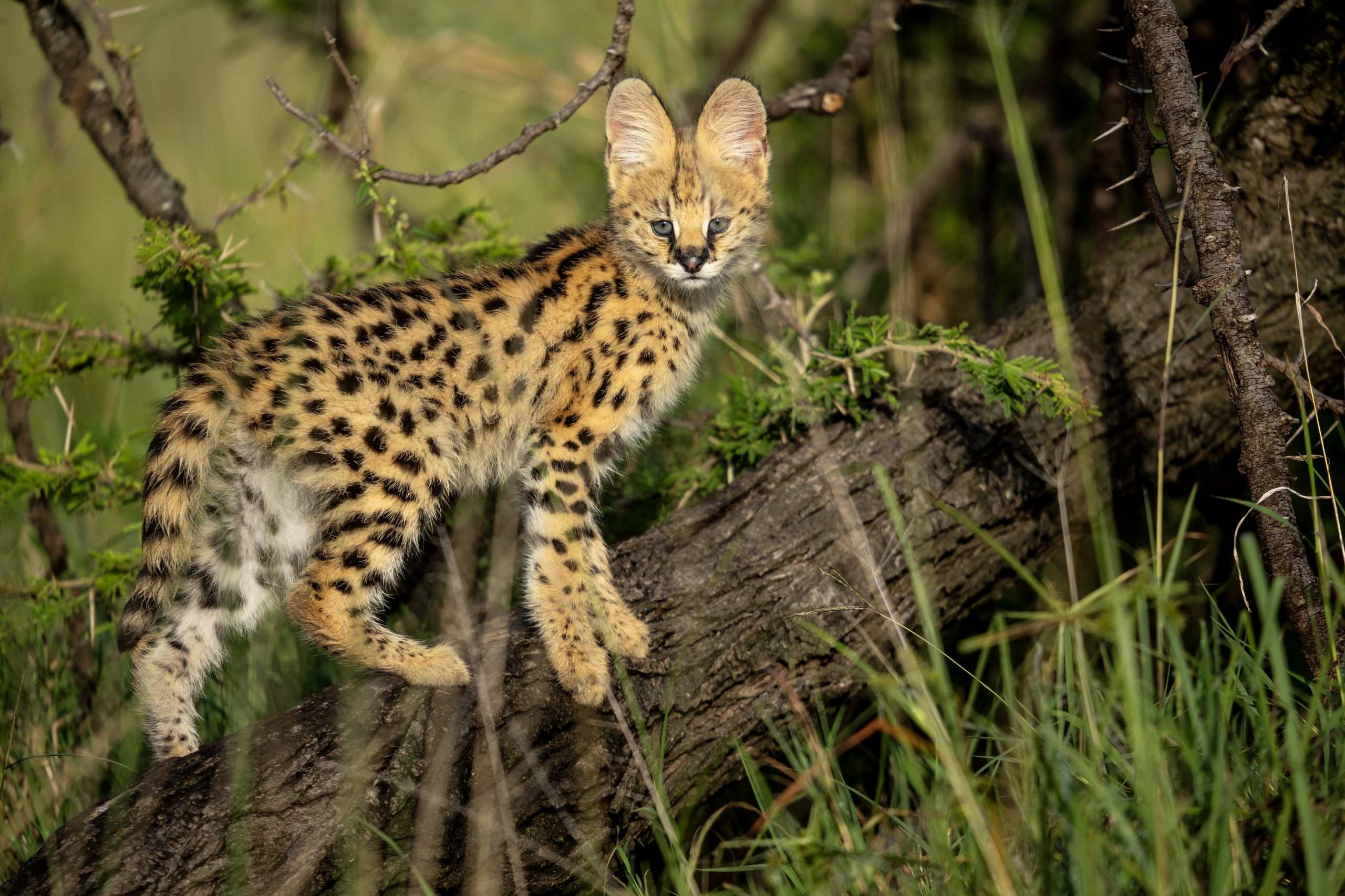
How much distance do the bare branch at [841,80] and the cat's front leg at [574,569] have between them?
189 cm

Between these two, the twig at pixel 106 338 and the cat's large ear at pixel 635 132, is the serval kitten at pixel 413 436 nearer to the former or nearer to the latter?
the cat's large ear at pixel 635 132

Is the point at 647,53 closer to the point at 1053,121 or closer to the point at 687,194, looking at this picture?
the point at 1053,121

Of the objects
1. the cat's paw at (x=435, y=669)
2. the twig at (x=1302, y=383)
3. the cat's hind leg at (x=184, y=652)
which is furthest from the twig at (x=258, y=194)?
the twig at (x=1302, y=383)

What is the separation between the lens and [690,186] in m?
4.41

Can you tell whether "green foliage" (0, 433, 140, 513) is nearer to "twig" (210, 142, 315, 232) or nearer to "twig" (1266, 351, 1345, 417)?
"twig" (210, 142, 315, 232)

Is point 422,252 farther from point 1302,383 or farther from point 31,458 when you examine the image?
point 1302,383

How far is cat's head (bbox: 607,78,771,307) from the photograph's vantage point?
435 centimetres

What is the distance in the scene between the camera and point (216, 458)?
A: 375cm

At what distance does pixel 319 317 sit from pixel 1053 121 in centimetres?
573

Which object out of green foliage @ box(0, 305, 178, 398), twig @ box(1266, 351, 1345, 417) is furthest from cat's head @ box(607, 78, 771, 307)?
green foliage @ box(0, 305, 178, 398)

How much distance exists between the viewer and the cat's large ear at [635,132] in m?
4.46

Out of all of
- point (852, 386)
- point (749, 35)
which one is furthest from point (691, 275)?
point (749, 35)

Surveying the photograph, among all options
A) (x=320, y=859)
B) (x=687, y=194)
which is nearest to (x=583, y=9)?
(x=687, y=194)

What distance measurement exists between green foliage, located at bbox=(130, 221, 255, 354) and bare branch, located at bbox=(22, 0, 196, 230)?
0.28m
